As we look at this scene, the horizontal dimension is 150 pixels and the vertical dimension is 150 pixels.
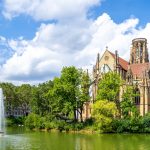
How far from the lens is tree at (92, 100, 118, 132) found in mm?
72500

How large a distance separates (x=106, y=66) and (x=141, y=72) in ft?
30.2

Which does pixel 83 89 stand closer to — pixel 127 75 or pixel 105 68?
pixel 127 75

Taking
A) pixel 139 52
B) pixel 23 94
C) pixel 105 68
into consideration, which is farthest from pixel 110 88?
pixel 23 94

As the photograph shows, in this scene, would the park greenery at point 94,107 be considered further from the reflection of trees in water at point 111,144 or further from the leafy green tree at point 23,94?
the leafy green tree at point 23,94

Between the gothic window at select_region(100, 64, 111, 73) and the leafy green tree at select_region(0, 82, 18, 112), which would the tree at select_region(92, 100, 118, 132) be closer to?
the gothic window at select_region(100, 64, 111, 73)

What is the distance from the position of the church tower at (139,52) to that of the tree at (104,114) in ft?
145

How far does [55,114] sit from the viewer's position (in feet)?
305

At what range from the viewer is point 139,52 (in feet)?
384

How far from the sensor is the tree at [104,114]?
72.5 metres

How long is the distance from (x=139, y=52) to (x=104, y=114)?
47.6m

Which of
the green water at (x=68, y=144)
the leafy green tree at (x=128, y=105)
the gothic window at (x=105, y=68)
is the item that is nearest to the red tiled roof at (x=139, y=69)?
the gothic window at (x=105, y=68)

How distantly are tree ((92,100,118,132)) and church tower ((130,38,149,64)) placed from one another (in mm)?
44133

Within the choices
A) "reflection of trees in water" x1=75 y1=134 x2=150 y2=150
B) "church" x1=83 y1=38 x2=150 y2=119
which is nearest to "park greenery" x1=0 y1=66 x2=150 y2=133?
"church" x1=83 y1=38 x2=150 y2=119

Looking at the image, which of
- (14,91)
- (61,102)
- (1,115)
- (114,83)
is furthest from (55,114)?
(14,91)
